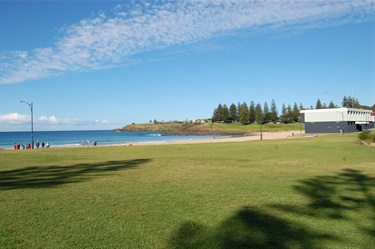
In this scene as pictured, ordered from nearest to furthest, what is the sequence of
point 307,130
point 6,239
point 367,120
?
point 6,239
point 307,130
point 367,120

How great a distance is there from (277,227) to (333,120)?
287 ft

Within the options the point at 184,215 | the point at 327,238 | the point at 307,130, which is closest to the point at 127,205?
the point at 184,215

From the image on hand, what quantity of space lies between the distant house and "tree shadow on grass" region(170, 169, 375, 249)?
81719mm

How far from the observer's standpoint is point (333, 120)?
8481cm

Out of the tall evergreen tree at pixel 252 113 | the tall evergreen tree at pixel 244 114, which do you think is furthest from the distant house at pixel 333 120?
the tall evergreen tree at pixel 252 113

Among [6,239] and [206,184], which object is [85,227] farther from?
[206,184]

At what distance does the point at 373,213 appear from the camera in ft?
21.3

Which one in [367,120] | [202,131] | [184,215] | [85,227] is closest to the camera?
[85,227]

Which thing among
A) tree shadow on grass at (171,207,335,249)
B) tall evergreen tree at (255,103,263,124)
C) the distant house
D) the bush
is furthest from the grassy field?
tall evergreen tree at (255,103,263,124)


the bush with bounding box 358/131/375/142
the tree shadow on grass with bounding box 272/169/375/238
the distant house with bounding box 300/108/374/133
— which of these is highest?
the distant house with bounding box 300/108/374/133

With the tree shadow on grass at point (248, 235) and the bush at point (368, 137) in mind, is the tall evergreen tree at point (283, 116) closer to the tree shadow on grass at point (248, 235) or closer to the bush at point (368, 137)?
the bush at point (368, 137)

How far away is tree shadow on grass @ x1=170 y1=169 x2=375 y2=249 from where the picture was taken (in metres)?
5.04

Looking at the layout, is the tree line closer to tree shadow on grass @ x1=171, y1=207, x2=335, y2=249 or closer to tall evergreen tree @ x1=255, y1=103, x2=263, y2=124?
tall evergreen tree @ x1=255, y1=103, x2=263, y2=124

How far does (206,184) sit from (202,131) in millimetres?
134344
